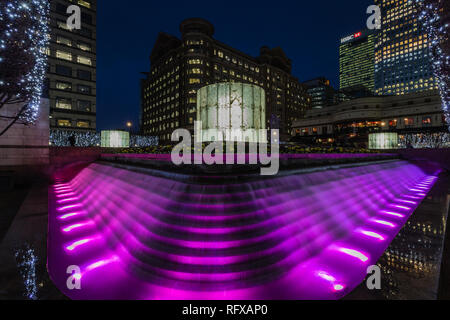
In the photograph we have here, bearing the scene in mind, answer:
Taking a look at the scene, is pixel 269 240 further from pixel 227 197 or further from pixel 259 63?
pixel 259 63

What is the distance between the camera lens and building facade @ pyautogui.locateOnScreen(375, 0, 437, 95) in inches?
4452

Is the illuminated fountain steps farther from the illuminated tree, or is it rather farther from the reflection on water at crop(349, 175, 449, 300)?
the illuminated tree

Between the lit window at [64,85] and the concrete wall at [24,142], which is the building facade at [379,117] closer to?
the concrete wall at [24,142]

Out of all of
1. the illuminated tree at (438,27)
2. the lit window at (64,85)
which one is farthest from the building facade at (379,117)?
the lit window at (64,85)

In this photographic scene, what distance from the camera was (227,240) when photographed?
12.3 feet

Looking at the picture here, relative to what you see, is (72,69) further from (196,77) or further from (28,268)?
(28,268)

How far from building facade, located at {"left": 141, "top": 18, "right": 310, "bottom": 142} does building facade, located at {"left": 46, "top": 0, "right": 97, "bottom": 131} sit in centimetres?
3242

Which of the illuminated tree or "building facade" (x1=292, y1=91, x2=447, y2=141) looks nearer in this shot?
the illuminated tree

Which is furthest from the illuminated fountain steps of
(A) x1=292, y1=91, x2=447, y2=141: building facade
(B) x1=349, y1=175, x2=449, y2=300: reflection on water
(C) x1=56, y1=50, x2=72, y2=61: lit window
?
(A) x1=292, y1=91, x2=447, y2=141: building facade

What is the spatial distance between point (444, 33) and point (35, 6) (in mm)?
16733

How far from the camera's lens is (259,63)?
338ft

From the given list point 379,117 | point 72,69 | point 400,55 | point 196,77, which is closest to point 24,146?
point 72,69

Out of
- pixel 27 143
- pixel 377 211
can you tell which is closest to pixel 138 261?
pixel 377 211

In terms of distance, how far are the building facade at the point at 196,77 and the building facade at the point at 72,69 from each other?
1277 inches
